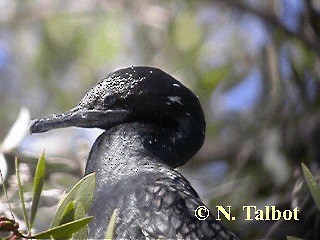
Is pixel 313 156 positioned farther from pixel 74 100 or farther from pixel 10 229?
pixel 10 229

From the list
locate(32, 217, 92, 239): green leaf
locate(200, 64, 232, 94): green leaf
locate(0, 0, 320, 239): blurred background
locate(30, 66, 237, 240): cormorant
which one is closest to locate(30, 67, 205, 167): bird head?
locate(30, 66, 237, 240): cormorant

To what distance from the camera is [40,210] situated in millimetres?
2807

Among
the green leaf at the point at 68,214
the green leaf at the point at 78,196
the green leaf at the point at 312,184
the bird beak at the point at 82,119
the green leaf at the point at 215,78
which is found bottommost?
the green leaf at the point at 215,78

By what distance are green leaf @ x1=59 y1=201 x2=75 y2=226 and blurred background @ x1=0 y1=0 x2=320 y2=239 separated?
61 centimetres

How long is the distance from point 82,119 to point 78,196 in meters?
0.44

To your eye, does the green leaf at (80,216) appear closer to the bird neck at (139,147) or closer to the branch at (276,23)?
the bird neck at (139,147)

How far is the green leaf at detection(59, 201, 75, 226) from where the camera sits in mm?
1968

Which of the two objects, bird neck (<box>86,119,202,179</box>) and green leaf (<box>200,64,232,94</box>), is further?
green leaf (<box>200,64,232,94</box>)

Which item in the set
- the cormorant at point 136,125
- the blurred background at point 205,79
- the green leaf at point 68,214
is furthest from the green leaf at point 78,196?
the blurred background at point 205,79

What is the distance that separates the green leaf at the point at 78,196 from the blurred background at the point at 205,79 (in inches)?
23.8

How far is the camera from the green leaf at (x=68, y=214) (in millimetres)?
1968

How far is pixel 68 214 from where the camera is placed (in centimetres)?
197

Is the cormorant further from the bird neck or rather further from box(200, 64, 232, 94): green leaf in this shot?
box(200, 64, 232, 94): green leaf

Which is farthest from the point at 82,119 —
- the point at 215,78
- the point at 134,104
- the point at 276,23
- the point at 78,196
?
the point at 215,78
